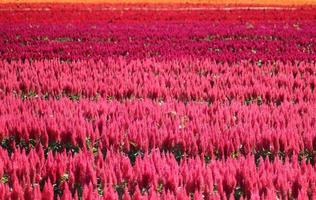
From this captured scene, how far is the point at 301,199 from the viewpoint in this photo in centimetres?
358

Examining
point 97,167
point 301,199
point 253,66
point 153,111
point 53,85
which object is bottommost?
point 301,199

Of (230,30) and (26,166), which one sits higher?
(230,30)

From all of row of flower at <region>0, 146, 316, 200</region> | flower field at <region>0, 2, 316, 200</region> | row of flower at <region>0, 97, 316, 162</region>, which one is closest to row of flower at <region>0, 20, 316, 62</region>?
flower field at <region>0, 2, 316, 200</region>

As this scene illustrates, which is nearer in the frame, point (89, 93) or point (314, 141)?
point (314, 141)

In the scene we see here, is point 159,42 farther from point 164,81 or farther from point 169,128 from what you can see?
point 169,128

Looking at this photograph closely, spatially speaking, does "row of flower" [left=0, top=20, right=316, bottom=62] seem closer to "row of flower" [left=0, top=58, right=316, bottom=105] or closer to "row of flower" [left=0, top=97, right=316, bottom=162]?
"row of flower" [left=0, top=58, right=316, bottom=105]

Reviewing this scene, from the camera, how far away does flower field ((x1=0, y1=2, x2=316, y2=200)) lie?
4.16 m

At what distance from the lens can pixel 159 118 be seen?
6258 millimetres

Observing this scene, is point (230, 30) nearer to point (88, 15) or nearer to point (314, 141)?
point (88, 15)

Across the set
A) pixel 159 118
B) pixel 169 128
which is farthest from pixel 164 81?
pixel 169 128

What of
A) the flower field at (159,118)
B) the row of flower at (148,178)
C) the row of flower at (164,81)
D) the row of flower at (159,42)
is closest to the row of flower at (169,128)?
the flower field at (159,118)

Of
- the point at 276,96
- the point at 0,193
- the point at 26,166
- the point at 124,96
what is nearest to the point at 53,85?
the point at 124,96

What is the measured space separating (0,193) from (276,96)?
5007 millimetres

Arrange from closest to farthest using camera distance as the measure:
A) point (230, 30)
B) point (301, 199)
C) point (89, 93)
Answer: point (301, 199) < point (89, 93) < point (230, 30)
